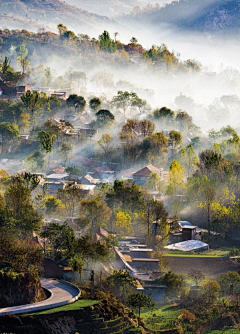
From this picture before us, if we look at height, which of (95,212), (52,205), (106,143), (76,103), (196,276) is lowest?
(196,276)

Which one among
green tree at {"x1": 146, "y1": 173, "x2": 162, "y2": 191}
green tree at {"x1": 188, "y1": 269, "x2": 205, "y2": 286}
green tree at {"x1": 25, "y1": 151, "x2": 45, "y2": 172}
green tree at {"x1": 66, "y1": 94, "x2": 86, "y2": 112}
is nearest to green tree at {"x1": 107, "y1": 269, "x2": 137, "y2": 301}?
green tree at {"x1": 188, "y1": 269, "x2": 205, "y2": 286}

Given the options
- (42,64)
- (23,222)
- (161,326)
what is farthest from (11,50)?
(161,326)

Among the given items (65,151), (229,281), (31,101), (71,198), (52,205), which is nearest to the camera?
(229,281)

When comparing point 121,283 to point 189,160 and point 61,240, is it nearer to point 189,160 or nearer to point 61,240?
point 61,240

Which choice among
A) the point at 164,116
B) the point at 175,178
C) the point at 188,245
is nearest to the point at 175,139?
the point at 164,116

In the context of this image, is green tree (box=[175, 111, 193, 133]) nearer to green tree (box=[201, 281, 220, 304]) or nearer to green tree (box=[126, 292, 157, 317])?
green tree (box=[201, 281, 220, 304])

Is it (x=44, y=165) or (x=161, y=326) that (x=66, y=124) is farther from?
Result: (x=161, y=326)

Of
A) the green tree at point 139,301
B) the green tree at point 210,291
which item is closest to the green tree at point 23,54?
the green tree at point 210,291

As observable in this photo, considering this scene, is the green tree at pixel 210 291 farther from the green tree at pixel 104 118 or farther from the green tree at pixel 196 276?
the green tree at pixel 104 118

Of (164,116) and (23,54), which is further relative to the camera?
(23,54)
